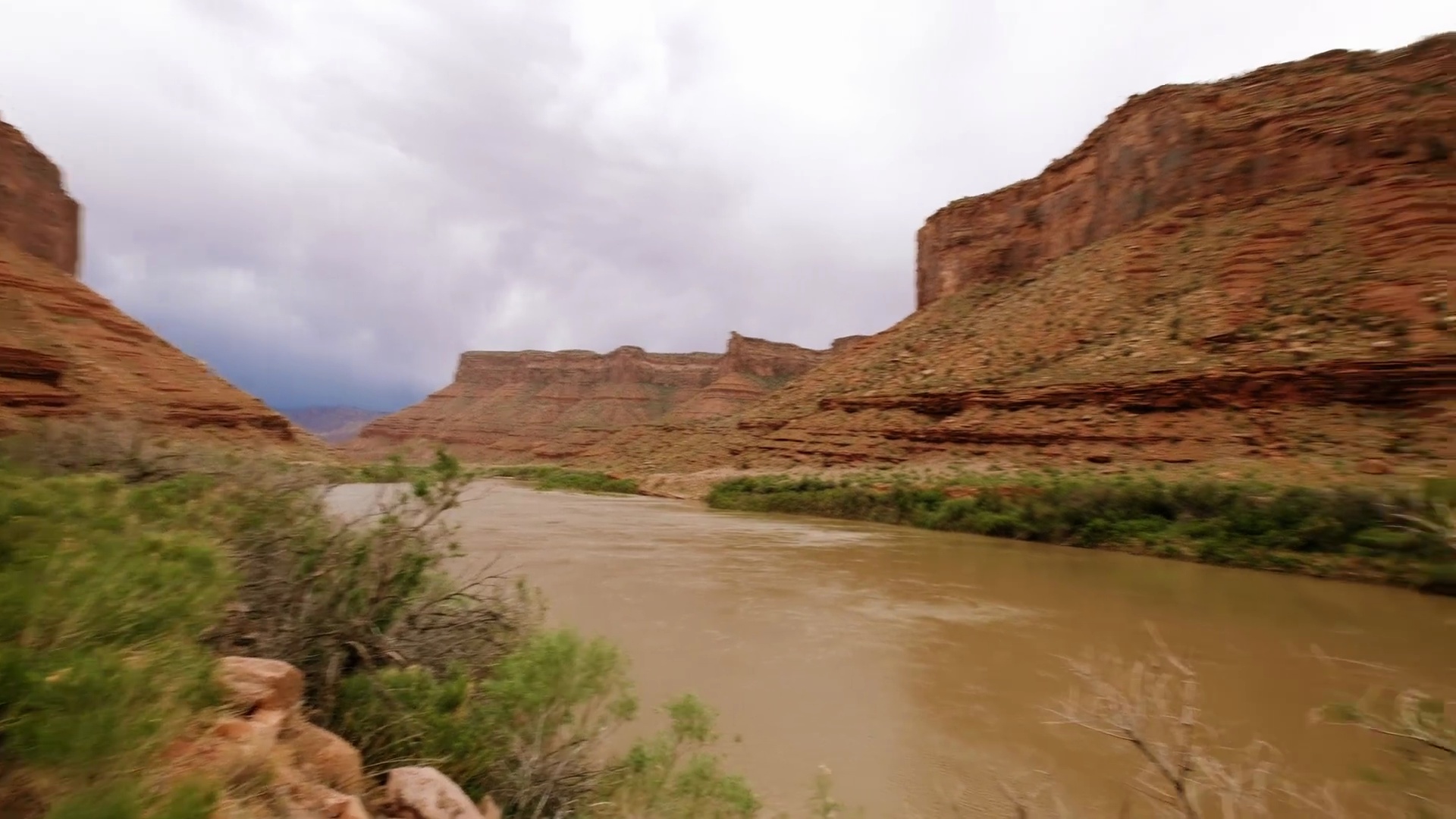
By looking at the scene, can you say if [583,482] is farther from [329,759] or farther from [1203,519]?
[329,759]

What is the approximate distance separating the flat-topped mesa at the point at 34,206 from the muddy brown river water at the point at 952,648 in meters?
37.8

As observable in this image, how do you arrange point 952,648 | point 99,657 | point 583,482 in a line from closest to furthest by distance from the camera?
point 99,657, point 952,648, point 583,482

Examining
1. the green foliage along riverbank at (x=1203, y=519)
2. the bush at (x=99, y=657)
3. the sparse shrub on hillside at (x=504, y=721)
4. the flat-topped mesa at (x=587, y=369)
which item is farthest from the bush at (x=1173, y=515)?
the flat-topped mesa at (x=587, y=369)

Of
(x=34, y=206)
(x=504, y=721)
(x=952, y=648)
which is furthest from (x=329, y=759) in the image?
(x=34, y=206)

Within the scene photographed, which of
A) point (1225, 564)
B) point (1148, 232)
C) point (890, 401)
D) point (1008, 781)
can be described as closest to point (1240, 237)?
point (1148, 232)

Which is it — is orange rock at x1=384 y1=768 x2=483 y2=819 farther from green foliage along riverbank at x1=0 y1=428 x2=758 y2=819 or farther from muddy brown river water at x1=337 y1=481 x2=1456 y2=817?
muddy brown river water at x1=337 y1=481 x2=1456 y2=817

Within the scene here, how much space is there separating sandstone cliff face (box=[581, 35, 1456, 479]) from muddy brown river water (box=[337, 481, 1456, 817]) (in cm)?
851

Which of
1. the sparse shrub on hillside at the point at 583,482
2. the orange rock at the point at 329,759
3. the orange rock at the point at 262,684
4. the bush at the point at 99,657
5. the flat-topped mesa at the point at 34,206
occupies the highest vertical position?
the flat-topped mesa at the point at 34,206

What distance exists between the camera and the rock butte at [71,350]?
2225 cm

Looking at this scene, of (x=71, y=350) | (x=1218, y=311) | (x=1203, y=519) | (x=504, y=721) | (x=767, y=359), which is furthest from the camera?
(x=767, y=359)

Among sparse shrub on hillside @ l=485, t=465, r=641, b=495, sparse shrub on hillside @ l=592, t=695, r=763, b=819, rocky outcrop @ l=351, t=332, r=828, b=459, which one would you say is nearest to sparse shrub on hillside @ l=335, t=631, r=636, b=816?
sparse shrub on hillside @ l=592, t=695, r=763, b=819

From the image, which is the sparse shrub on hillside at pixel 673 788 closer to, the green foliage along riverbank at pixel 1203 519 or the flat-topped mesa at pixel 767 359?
the green foliage along riverbank at pixel 1203 519

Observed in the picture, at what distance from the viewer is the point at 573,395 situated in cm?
10856

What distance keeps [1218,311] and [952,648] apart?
22724 millimetres
